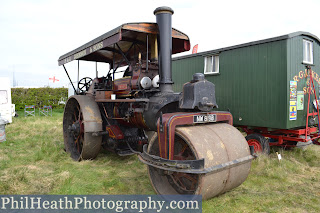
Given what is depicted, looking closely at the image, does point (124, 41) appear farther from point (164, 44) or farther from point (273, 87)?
point (273, 87)

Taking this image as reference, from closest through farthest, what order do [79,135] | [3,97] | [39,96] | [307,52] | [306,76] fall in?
[79,135]
[306,76]
[307,52]
[3,97]
[39,96]

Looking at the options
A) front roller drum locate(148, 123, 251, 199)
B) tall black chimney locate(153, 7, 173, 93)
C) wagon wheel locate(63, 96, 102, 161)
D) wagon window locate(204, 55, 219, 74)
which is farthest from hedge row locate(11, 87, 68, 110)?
front roller drum locate(148, 123, 251, 199)

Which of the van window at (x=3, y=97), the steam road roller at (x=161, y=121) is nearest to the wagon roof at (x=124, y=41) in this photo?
the steam road roller at (x=161, y=121)

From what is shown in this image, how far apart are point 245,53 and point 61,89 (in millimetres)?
13212

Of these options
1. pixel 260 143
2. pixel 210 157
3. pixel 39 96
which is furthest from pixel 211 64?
pixel 39 96

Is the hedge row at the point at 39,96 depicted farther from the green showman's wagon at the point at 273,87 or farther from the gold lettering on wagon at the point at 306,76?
the gold lettering on wagon at the point at 306,76

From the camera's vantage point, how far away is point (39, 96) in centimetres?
1533

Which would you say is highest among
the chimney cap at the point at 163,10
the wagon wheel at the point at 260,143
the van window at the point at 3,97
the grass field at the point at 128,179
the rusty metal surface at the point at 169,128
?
the chimney cap at the point at 163,10

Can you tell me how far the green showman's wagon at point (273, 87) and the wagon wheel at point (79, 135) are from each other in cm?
370

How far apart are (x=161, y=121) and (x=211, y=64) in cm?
476

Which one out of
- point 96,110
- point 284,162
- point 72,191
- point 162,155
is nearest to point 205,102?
point 162,155

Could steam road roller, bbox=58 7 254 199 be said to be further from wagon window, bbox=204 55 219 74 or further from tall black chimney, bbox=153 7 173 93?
wagon window, bbox=204 55 219 74

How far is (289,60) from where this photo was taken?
5473 millimetres

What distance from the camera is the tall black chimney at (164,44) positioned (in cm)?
384
